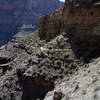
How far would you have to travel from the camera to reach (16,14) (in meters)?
122

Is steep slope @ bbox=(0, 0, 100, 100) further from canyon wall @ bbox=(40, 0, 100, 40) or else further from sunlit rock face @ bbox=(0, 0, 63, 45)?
sunlit rock face @ bbox=(0, 0, 63, 45)

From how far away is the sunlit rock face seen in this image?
11171 cm

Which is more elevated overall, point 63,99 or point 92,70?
point 92,70

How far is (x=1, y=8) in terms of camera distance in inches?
4710

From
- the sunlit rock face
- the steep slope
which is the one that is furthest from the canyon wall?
the sunlit rock face

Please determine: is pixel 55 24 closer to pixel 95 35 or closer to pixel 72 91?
pixel 95 35

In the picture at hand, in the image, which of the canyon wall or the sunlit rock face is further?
the sunlit rock face

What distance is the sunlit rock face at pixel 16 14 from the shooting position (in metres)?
112

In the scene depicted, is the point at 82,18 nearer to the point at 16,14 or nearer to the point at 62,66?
the point at 62,66

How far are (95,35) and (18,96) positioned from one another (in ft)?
26.4

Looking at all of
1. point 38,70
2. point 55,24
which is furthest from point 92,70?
point 55,24

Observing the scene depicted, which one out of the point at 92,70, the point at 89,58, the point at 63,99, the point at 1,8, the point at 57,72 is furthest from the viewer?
the point at 1,8

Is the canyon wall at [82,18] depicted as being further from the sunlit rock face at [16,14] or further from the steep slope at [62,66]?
the sunlit rock face at [16,14]

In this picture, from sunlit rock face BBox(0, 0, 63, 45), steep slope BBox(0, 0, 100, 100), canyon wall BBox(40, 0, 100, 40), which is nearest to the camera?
steep slope BBox(0, 0, 100, 100)
